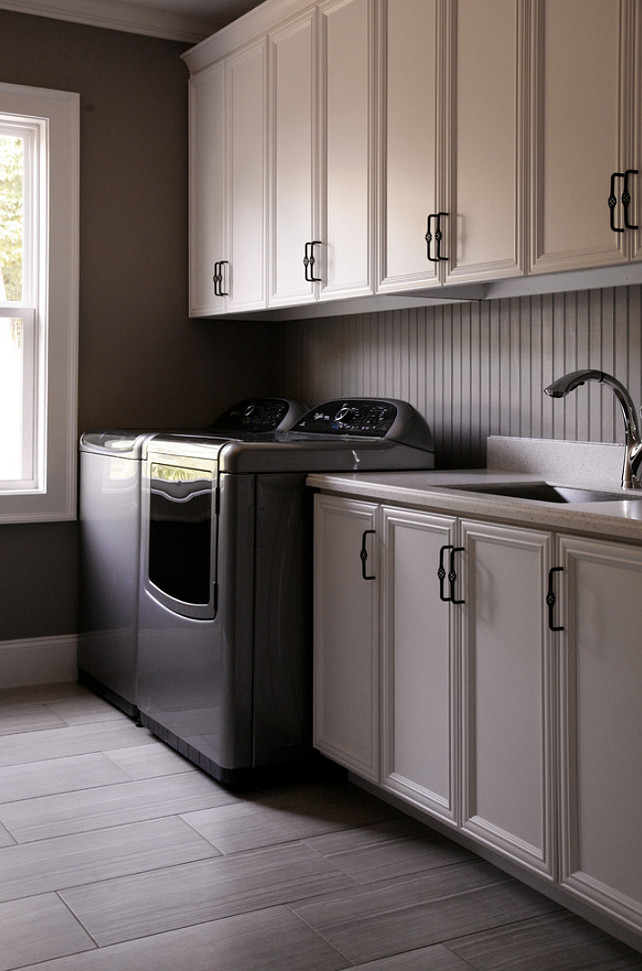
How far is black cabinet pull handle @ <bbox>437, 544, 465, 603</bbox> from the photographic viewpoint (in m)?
2.33

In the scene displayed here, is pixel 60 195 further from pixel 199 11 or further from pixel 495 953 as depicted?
pixel 495 953

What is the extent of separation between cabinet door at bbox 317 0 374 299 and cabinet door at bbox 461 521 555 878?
1.12m

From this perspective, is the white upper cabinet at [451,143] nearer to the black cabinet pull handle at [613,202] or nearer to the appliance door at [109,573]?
the black cabinet pull handle at [613,202]

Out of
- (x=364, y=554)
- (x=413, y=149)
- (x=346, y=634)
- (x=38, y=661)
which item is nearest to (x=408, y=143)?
(x=413, y=149)

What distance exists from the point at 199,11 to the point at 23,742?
2.75 metres

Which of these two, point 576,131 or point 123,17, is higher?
point 123,17

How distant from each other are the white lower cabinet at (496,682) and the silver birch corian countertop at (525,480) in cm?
3

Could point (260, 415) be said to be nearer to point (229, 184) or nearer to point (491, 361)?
point (229, 184)

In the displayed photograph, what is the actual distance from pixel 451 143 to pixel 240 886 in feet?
6.11

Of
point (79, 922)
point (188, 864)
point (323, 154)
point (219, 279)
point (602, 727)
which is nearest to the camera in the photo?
point (602, 727)

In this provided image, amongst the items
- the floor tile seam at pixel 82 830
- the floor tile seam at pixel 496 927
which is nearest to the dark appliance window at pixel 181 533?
the floor tile seam at pixel 82 830

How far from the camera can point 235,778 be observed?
2.88 metres

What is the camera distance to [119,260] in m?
4.07

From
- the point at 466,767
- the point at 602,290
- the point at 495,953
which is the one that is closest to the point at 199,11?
the point at 602,290
